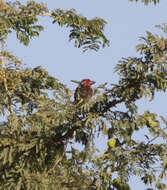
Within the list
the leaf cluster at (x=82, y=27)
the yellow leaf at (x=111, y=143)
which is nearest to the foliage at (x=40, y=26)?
the leaf cluster at (x=82, y=27)

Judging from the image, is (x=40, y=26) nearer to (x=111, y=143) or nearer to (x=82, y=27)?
(x=82, y=27)

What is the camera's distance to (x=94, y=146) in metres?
5.55

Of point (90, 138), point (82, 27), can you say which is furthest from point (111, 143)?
point (82, 27)

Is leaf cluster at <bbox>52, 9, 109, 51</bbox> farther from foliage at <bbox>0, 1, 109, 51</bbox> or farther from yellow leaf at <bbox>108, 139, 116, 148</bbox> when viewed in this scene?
yellow leaf at <bbox>108, 139, 116, 148</bbox>

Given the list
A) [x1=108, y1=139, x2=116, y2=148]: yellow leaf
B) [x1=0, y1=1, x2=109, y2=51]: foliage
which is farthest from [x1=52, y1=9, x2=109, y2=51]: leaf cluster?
[x1=108, y1=139, x2=116, y2=148]: yellow leaf

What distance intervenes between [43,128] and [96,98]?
0.68 metres

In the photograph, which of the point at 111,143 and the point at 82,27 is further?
the point at 82,27

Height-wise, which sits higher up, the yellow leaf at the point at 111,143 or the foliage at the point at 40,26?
the foliage at the point at 40,26

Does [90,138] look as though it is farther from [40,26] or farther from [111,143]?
[40,26]

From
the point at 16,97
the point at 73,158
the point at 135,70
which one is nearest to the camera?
the point at 135,70

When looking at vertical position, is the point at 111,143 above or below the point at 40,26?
below

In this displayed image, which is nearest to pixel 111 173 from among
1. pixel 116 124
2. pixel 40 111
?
pixel 116 124

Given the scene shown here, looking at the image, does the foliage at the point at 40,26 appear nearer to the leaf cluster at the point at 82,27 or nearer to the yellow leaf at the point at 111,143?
the leaf cluster at the point at 82,27

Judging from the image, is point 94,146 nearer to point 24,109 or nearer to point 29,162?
point 29,162
